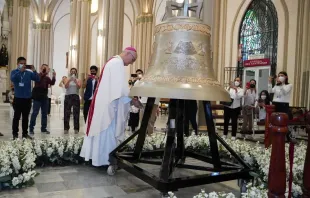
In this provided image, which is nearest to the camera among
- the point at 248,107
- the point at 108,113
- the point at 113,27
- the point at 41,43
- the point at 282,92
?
the point at 108,113

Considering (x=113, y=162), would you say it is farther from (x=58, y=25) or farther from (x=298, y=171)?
(x=58, y=25)

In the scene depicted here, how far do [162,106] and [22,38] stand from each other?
36.7 ft

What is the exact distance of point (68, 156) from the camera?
4.61 metres

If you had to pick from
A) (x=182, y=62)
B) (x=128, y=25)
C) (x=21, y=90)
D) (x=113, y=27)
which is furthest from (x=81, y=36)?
(x=182, y=62)

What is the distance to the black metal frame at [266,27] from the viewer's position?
16645 mm

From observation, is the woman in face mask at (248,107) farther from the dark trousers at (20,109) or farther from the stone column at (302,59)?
the dark trousers at (20,109)

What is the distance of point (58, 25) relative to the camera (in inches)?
1228

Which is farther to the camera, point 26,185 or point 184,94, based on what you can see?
point 26,185

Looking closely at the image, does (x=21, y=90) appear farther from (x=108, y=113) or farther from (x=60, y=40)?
(x=60, y=40)

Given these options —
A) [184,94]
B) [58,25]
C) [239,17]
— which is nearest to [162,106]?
[239,17]

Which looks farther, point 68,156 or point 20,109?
point 20,109

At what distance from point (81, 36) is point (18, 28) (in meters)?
6.36

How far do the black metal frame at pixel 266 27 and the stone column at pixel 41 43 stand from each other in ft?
58.3

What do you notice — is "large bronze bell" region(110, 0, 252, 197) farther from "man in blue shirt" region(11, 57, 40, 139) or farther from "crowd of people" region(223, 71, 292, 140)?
"crowd of people" region(223, 71, 292, 140)
